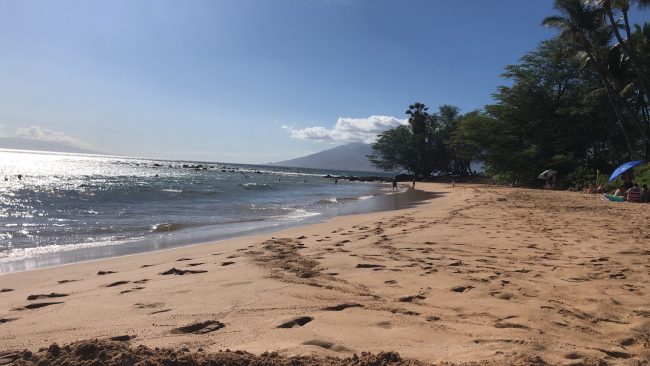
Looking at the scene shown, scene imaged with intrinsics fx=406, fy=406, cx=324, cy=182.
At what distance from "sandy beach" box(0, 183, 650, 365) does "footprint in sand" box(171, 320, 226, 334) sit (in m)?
0.02

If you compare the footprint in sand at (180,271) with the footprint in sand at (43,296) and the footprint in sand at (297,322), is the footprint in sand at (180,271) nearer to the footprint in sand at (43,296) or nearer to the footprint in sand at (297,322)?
the footprint in sand at (43,296)

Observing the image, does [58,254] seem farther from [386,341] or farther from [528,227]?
[528,227]

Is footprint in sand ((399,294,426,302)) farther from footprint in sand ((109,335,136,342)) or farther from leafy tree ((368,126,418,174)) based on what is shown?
leafy tree ((368,126,418,174))

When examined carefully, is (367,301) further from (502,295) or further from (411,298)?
(502,295)

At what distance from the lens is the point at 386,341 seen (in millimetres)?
3100

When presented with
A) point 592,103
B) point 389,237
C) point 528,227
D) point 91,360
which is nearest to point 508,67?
point 592,103

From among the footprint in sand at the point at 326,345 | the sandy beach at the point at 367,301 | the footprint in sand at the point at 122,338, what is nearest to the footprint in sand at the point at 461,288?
the sandy beach at the point at 367,301

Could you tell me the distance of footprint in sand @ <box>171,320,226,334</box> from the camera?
11.0 feet

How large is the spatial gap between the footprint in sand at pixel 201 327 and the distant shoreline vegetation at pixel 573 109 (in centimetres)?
2639

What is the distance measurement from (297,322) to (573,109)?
117 ft

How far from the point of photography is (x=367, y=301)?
415cm

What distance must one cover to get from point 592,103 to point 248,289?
3525cm

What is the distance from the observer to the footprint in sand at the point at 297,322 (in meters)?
3.47

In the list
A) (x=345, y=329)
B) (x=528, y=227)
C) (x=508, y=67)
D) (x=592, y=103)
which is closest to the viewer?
(x=345, y=329)
